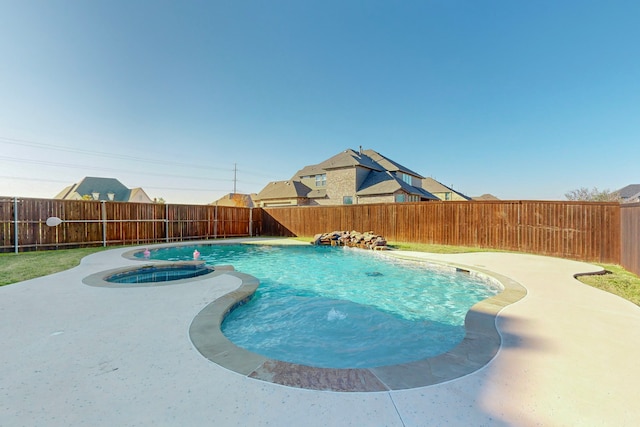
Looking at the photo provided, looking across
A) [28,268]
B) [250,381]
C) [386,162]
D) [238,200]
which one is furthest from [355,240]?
[238,200]

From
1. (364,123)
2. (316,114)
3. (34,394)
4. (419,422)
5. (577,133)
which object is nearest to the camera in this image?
(419,422)

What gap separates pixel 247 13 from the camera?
32.4ft

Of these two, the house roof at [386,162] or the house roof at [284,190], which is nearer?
the house roof at [386,162]

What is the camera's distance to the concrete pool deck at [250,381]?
1712 mm

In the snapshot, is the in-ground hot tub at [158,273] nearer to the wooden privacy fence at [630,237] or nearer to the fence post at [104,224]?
the fence post at [104,224]

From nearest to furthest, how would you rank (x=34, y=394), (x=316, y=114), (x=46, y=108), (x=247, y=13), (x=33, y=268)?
(x=34, y=394) → (x=33, y=268) → (x=247, y=13) → (x=46, y=108) → (x=316, y=114)

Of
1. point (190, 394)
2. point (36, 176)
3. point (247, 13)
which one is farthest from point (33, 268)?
point (36, 176)

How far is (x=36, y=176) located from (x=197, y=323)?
50.8 m

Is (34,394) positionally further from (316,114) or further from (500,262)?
(316,114)

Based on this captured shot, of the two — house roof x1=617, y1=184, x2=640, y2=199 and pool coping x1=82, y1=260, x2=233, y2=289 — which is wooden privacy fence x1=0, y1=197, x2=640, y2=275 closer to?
pool coping x1=82, y1=260, x2=233, y2=289

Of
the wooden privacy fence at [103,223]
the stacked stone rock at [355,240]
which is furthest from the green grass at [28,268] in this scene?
the stacked stone rock at [355,240]

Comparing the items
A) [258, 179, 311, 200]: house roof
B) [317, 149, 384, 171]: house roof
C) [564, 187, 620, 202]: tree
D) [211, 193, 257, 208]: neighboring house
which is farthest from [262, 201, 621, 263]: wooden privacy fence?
[211, 193, 257, 208]: neighboring house

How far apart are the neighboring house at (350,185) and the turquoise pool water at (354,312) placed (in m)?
13.5

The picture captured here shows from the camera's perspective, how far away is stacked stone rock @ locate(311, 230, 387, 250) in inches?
444
